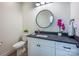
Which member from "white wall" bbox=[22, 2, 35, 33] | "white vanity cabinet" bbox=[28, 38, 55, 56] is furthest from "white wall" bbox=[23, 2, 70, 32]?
"white vanity cabinet" bbox=[28, 38, 55, 56]

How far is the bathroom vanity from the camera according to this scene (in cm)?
208

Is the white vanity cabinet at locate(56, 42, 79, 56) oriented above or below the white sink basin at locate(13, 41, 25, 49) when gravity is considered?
below

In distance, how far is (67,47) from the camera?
207cm

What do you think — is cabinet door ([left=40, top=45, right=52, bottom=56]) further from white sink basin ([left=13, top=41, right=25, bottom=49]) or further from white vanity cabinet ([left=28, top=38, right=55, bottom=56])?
white sink basin ([left=13, top=41, right=25, bottom=49])

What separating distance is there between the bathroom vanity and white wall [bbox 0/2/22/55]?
245 millimetres

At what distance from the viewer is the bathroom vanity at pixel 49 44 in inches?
82.0

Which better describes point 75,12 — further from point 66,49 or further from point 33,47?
point 33,47

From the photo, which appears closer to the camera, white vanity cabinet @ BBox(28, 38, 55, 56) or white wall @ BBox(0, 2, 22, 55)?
white wall @ BBox(0, 2, 22, 55)

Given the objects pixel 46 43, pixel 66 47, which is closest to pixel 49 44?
pixel 46 43

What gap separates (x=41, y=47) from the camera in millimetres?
2236

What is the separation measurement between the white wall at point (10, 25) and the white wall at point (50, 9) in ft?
0.37

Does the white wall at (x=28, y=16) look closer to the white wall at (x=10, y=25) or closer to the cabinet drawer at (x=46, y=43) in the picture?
the white wall at (x=10, y=25)

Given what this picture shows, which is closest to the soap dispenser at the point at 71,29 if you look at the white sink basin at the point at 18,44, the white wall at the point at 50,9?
the white wall at the point at 50,9

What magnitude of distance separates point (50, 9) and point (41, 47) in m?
0.69
